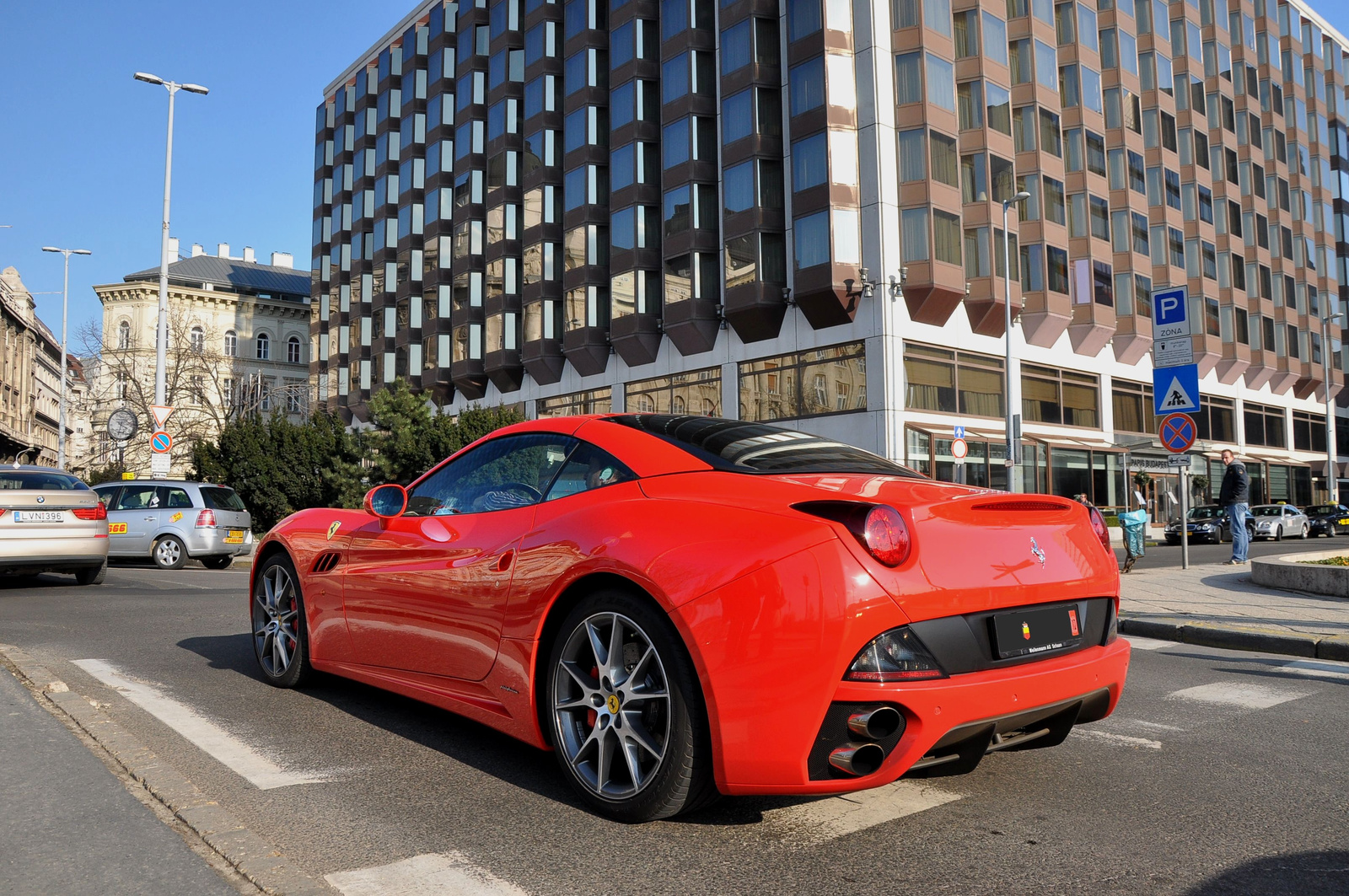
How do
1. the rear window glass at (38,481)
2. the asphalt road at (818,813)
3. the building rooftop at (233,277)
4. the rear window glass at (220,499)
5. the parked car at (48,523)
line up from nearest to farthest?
the asphalt road at (818,813), the parked car at (48,523), the rear window glass at (38,481), the rear window glass at (220,499), the building rooftop at (233,277)

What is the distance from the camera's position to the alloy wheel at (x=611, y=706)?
126 inches

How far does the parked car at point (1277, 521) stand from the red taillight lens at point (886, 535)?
119 ft

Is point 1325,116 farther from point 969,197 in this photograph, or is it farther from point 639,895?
point 639,895

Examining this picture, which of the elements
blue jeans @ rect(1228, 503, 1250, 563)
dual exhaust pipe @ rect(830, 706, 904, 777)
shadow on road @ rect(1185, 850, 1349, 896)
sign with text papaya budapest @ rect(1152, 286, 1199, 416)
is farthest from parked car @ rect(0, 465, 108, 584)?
blue jeans @ rect(1228, 503, 1250, 563)

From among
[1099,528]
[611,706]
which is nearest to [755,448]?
[611,706]

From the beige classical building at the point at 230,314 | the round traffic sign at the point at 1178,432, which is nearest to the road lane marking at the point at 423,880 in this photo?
the round traffic sign at the point at 1178,432

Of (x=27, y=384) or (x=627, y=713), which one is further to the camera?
(x=27, y=384)

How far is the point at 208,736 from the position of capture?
4.38 meters

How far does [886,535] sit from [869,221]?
91.6ft

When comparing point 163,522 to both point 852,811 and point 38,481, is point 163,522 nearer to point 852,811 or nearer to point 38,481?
point 38,481

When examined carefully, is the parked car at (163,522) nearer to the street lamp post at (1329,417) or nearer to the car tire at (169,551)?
the car tire at (169,551)

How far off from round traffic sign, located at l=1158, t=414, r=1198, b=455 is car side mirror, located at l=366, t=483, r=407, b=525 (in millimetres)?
12119

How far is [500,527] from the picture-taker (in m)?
3.91

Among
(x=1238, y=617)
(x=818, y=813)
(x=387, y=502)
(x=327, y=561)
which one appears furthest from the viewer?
(x=1238, y=617)
